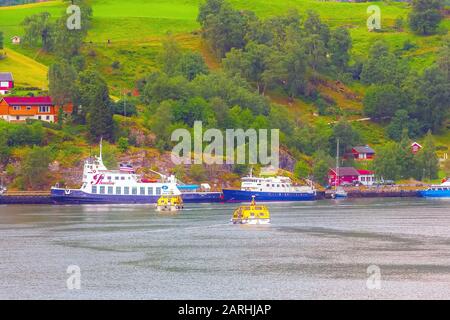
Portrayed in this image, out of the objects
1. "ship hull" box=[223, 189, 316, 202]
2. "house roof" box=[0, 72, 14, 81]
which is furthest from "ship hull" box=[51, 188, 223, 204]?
"house roof" box=[0, 72, 14, 81]

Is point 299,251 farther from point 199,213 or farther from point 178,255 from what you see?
point 199,213

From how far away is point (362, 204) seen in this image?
567 feet

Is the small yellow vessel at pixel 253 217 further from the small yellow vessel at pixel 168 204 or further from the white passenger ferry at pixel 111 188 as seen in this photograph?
the white passenger ferry at pixel 111 188

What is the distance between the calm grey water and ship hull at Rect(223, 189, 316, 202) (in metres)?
27.4

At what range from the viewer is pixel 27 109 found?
187 m

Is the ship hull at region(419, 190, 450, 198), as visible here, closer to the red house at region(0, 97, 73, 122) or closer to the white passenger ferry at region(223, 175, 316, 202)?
the white passenger ferry at region(223, 175, 316, 202)

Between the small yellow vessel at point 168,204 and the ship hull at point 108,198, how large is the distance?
10.5 metres

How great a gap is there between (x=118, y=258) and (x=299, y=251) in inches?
615

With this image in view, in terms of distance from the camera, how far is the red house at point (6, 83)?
196 m

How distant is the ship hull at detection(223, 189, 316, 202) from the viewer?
573ft

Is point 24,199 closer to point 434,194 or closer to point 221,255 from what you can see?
point 434,194

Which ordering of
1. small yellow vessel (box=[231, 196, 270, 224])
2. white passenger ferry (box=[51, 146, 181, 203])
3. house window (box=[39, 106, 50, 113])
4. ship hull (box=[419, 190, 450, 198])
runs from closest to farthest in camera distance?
small yellow vessel (box=[231, 196, 270, 224]) → white passenger ferry (box=[51, 146, 181, 203]) → house window (box=[39, 106, 50, 113]) → ship hull (box=[419, 190, 450, 198])
